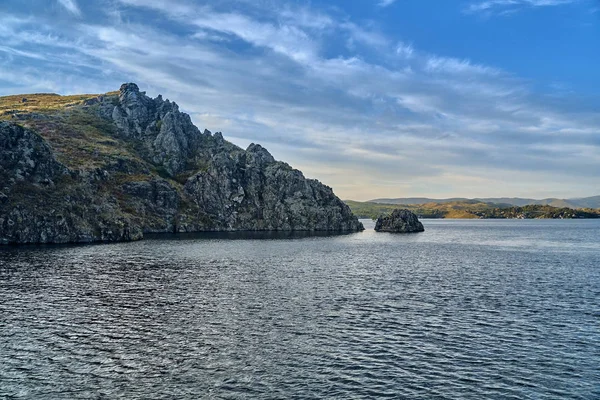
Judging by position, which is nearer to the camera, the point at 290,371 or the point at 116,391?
the point at 116,391

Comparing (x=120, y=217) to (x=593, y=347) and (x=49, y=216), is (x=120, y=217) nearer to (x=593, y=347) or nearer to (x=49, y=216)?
(x=49, y=216)

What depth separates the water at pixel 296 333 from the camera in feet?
113

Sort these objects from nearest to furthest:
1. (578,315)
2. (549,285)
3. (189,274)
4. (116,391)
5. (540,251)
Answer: (116,391), (578,315), (549,285), (189,274), (540,251)

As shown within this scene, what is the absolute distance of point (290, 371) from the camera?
37844mm

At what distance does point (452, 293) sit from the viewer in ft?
236

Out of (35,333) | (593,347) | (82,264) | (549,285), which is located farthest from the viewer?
(82,264)

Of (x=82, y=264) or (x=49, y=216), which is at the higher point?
(x=49, y=216)

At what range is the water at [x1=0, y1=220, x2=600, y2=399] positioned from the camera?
34.6 metres

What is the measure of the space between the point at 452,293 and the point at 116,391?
57.2m

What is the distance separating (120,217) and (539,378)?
17963 centimetres

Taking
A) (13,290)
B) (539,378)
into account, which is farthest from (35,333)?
(539,378)

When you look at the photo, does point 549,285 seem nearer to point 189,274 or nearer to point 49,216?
point 189,274

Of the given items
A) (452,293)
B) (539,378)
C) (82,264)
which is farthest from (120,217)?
(539,378)

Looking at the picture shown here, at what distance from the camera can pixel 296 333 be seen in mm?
49125
